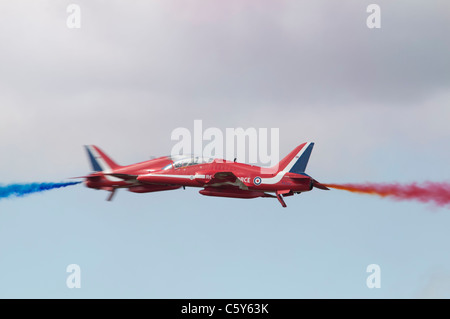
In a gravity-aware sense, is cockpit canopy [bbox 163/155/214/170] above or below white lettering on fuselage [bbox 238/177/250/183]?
above

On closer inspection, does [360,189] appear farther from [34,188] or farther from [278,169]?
[34,188]

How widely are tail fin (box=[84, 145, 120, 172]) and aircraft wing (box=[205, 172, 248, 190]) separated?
11010 mm

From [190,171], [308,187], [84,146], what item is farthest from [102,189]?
[308,187]

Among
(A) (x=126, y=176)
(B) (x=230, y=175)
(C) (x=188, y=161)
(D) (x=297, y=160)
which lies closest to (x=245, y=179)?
(B) (x=230, y=175)

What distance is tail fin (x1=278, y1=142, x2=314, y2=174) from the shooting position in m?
60.1

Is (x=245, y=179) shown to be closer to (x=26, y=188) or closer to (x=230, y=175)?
(x=230, y=175)

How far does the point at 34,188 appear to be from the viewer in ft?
218

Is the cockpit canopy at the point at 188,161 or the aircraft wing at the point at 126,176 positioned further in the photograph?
the aircraft wing at the point at 126,176

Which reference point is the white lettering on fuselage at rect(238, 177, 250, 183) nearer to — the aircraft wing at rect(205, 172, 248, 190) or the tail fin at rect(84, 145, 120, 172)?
the aircraft wing at rect(205, 172, 248, 190)

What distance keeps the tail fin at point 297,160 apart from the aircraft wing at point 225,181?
3221 millimetres

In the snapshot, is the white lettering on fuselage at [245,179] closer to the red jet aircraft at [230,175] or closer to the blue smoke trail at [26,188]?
the red jet aircraft at [230,175]

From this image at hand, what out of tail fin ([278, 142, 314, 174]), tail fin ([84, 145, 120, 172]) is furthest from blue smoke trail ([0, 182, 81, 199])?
→ tail fin ([278, 142, 314, 174])

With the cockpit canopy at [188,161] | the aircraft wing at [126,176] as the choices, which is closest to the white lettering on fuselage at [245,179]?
Answer: the cockpit canopy at [188,161]

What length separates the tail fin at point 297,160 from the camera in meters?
60.1
